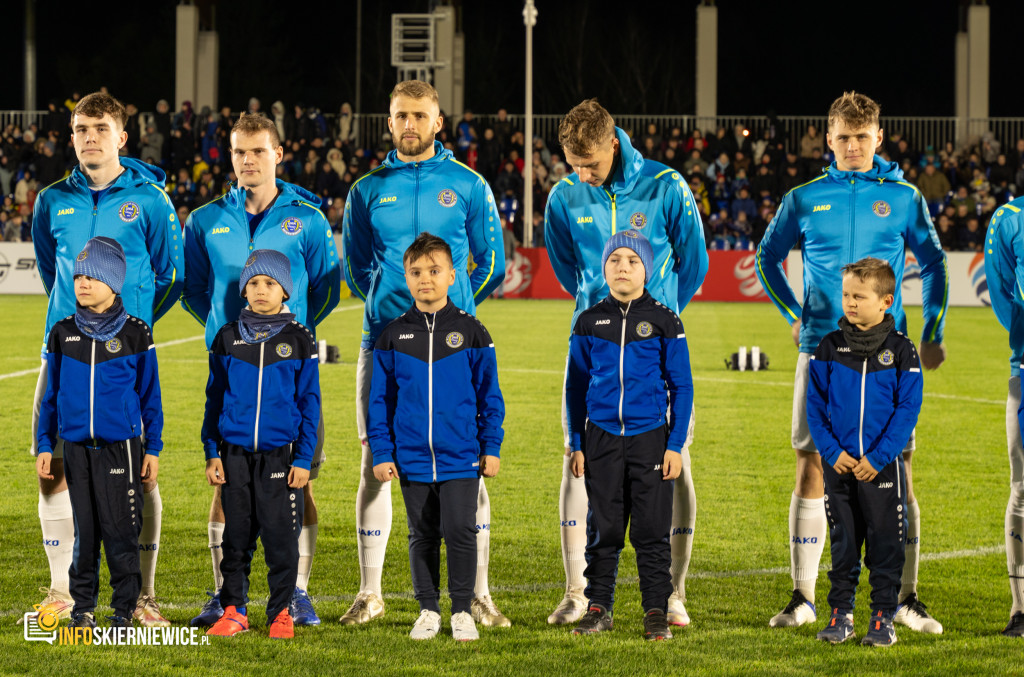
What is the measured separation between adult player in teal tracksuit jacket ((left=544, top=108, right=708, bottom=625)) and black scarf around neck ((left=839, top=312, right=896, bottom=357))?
0.81 metres

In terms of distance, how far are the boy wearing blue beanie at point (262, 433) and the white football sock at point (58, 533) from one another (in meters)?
0.84

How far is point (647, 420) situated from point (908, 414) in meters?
1.06

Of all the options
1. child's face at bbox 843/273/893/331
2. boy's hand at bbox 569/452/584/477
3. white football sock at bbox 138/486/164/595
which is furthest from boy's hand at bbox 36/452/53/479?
child's face at bbox 843/273/893/331

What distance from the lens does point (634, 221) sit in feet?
18.6

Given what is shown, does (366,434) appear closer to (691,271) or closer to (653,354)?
(653,354)

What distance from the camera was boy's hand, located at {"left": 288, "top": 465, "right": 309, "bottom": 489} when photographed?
16.8 ft

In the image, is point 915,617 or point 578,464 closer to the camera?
point 578,464

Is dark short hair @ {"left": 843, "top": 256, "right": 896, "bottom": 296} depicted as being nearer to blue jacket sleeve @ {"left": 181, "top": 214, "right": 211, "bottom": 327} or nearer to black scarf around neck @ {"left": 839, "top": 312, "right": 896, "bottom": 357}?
black scarf around neck @ {"left": 839, "top": 312, "right": 896, "bottom": 357}

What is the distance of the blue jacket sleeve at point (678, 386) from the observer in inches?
207

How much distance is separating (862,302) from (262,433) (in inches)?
98.4

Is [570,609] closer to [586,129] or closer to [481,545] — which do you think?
[481,545]

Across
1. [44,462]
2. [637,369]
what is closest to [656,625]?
[637,369]

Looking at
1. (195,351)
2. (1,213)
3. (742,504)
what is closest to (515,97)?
(1,213)

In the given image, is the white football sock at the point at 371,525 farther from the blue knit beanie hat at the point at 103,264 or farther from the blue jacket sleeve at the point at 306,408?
the blue knit beanie hat at the point at 103,264
